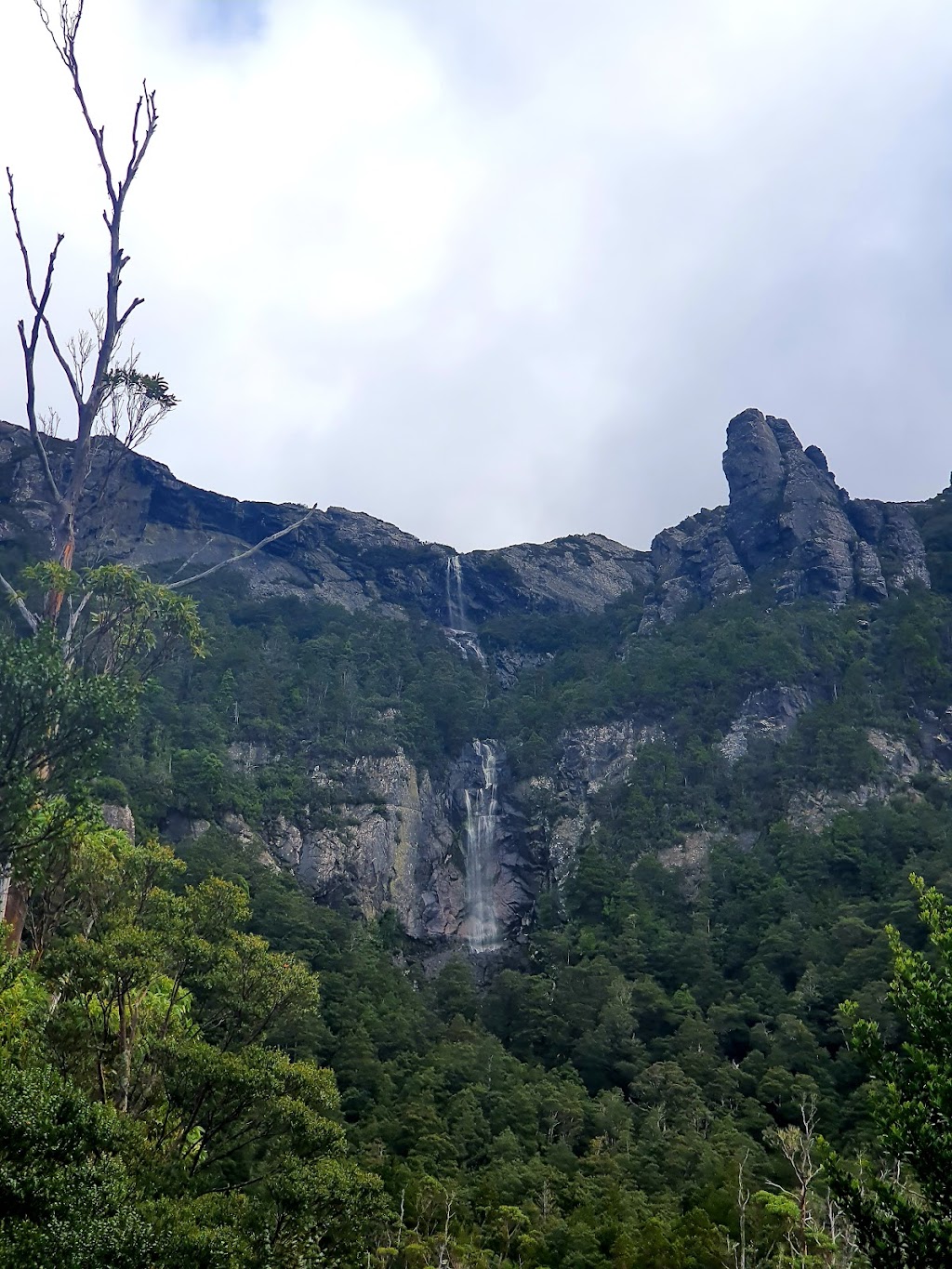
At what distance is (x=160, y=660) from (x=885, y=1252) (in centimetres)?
1305

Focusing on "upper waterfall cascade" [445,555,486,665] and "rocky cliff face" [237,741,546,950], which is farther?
"upper waterfall cascade" [445,555,486,665]

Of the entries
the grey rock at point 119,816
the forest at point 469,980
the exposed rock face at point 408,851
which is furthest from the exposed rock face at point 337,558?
the grey rock at point 119,816

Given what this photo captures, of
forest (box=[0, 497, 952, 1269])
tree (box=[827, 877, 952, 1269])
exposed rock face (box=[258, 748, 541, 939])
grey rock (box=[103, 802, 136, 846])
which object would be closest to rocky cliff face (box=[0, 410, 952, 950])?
exposed rock face (box=[258, 748, 541, 939])

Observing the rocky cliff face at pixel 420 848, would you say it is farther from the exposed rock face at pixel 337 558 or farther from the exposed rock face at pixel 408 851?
the exposed rock face at pixel 337 558

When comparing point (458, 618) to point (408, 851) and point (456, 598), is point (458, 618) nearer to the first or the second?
Answer: point (456, 598)

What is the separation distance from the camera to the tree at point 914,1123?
739cm

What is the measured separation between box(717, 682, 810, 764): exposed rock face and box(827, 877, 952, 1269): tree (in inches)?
1891

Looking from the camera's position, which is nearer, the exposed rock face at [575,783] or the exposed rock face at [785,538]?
the exposed rock face at [575,783]

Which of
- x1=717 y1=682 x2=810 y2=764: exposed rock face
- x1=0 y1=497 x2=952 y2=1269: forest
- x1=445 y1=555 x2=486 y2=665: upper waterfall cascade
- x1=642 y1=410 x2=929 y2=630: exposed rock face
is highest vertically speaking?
x1=642 y1=410 x2=929 y2=630: exposed rock face

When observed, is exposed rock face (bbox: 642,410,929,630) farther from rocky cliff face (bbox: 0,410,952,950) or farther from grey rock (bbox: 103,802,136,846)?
grey rock (bbox: 103,802,136,846)

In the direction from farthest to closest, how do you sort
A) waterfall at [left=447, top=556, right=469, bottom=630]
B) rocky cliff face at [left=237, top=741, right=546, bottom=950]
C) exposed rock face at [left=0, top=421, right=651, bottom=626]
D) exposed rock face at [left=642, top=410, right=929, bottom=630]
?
waterfall at [left=447, top=556, right=469, bottom=630] → exposed rock face at [left=0, top=421, right=651, bottom=626] → exposed rock face at [left=642, top=410, right=929, bottom=630] → rocky cliff face at [left=237, top=741, right=546, bottom=950]

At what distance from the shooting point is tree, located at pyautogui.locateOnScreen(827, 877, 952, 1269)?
7387 millimetres

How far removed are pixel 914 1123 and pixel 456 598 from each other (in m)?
74.0

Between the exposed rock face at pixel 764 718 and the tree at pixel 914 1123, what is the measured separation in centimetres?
4804
